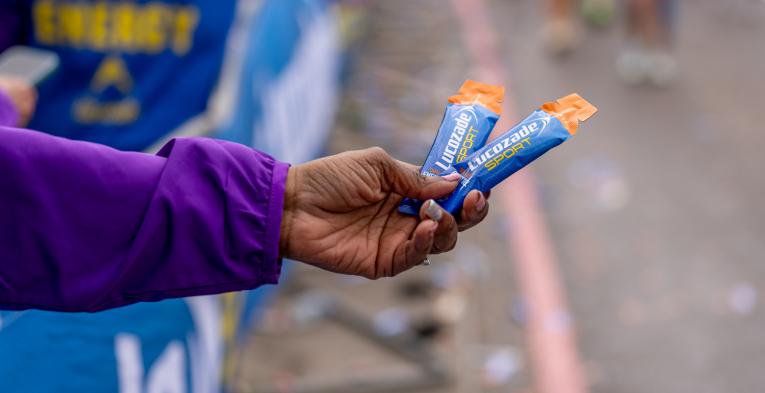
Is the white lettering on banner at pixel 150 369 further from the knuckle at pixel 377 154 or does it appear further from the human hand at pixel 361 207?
the knuckle at pixel 377 154

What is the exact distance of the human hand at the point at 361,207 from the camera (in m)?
1.81

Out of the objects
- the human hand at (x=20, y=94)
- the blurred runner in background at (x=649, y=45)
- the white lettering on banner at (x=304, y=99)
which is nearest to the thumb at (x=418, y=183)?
the human hand at (x=20, y=94)

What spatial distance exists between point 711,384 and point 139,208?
2.98 m

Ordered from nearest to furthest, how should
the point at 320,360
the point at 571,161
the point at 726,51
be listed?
the point at 320,360
the point at 571,161
the point at 726,51

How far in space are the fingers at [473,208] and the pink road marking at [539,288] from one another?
2250 mm

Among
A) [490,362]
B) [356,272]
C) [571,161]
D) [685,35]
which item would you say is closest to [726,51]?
[685,35]

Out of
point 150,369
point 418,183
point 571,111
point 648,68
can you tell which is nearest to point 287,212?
point 418,183

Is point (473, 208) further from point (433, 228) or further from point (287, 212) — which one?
point (287, 212)

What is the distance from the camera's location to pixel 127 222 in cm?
171

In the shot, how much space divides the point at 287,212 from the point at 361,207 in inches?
6.5

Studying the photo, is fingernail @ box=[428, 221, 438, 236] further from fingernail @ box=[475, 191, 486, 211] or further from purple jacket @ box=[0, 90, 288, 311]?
purple jacket @ box=[0, 90, 288, 311]

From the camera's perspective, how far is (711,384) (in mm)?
3916

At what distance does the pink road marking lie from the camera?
13.2 ft

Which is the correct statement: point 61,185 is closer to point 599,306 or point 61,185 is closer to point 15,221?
point 15,221
